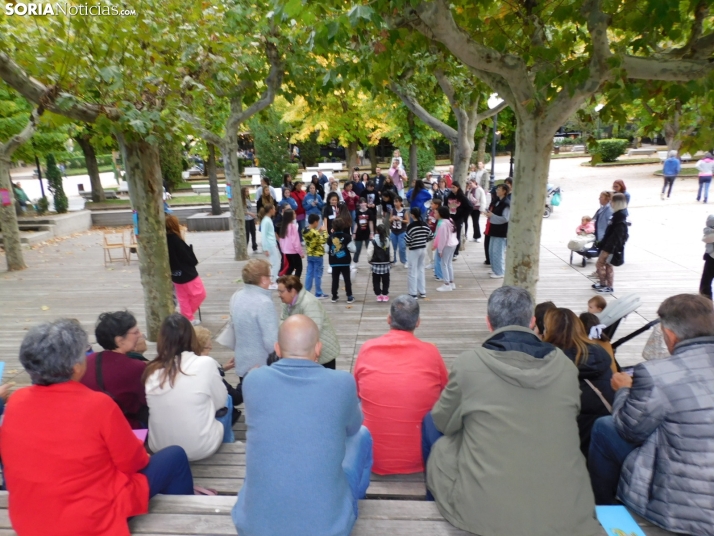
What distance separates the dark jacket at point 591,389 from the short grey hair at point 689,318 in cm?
90

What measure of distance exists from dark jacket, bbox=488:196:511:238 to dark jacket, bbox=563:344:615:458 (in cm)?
668

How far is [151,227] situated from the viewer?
671 centimetres

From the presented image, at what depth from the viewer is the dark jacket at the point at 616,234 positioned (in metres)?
8.70

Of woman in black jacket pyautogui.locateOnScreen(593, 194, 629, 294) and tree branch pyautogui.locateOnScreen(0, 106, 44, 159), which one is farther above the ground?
tree branch pyautogui.locateOnScreen(0, 106, 44, 159)

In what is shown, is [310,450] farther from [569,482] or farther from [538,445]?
[569,482]

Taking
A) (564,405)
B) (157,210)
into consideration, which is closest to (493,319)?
(564,405)

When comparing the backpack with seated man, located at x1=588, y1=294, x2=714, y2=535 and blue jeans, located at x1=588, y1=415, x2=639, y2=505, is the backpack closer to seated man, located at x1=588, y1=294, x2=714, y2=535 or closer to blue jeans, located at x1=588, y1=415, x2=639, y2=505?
blue jeans, located at x1=588, y1=415, x2=639, y2=505

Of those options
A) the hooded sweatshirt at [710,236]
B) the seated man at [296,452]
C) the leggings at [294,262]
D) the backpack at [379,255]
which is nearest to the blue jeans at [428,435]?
the seated man at [296,452]

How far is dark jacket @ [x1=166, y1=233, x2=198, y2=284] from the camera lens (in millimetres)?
7371

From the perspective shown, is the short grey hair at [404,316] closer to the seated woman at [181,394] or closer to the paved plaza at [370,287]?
the seated woman at [181,394]

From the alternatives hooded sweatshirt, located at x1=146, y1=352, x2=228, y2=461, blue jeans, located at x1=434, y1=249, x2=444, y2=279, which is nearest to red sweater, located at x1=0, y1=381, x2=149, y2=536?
hooded sweatshirt, located at x1=146, y1=352, x2=228, y2=461

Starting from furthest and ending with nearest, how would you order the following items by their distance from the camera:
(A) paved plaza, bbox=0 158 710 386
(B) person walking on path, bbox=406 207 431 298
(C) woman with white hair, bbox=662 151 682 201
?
(C) woman with white hair, bbox=662 151 682 201
(B) person walking on path, bbox=406 207 431 298
(A) paved plaza, bbox=0 158 710 386

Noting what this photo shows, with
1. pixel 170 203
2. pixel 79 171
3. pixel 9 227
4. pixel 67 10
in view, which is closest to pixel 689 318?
pixel 67 10

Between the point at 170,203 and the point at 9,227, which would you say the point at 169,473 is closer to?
the point at 9,227
